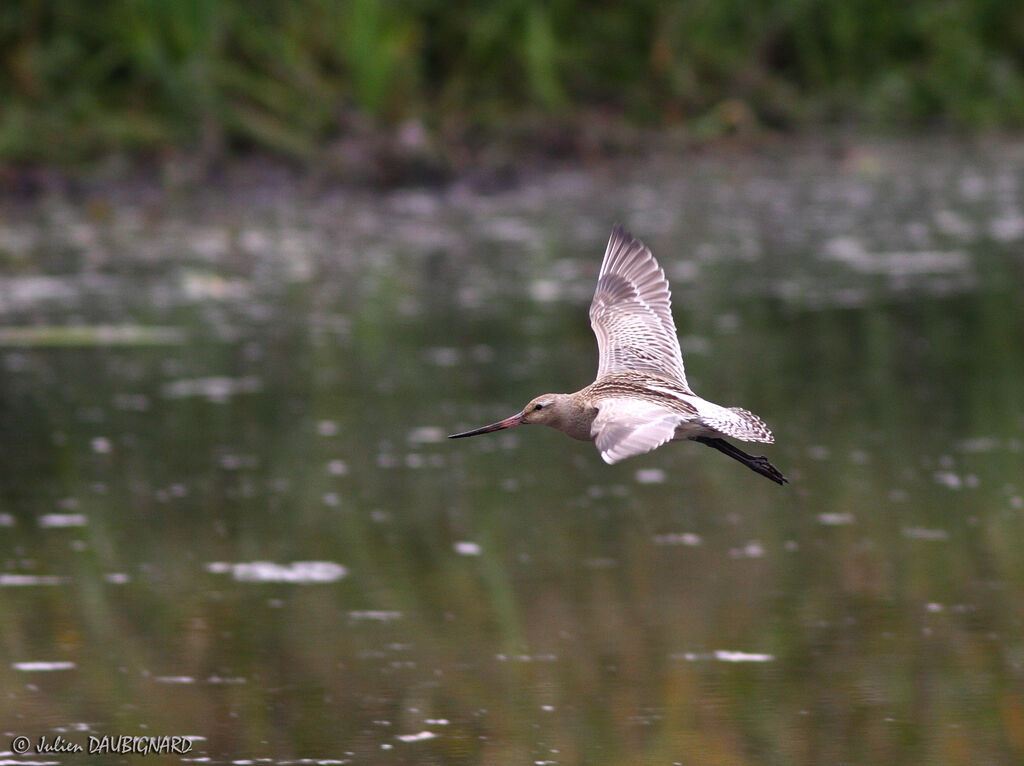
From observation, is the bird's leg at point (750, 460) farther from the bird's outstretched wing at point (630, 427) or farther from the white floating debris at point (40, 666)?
the white floating debris at point (40, 666)

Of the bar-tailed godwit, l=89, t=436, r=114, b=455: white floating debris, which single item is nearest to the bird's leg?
the bar-tailed godwit

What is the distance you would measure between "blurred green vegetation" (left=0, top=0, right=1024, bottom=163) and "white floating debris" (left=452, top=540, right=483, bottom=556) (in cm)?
1046

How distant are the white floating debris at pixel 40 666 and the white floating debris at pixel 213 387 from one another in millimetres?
3710

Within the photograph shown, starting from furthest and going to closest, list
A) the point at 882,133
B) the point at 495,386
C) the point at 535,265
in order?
1. the point at 882,133
2. the point at 535,265
3. the point at 495,386

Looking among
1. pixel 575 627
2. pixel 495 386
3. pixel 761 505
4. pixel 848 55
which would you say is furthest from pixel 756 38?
pixel 575 627

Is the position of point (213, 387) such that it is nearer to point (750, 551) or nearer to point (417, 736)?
point (750, 551)

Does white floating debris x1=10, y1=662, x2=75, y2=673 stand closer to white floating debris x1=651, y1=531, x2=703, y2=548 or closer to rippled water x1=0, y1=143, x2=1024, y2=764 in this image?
rippled water x1=0, y1=143, x2=1024, y2=764

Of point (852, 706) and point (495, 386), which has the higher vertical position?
point (495, 386)

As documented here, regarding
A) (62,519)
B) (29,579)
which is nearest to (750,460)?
(29,579)

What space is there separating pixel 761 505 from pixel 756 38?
14278 millimetres

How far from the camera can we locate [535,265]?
13344 mm

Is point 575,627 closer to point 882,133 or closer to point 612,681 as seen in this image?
point 612,681

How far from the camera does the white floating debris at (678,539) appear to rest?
273 inches

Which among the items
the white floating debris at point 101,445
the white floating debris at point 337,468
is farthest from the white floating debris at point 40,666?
the white floating debris at point 101,445
